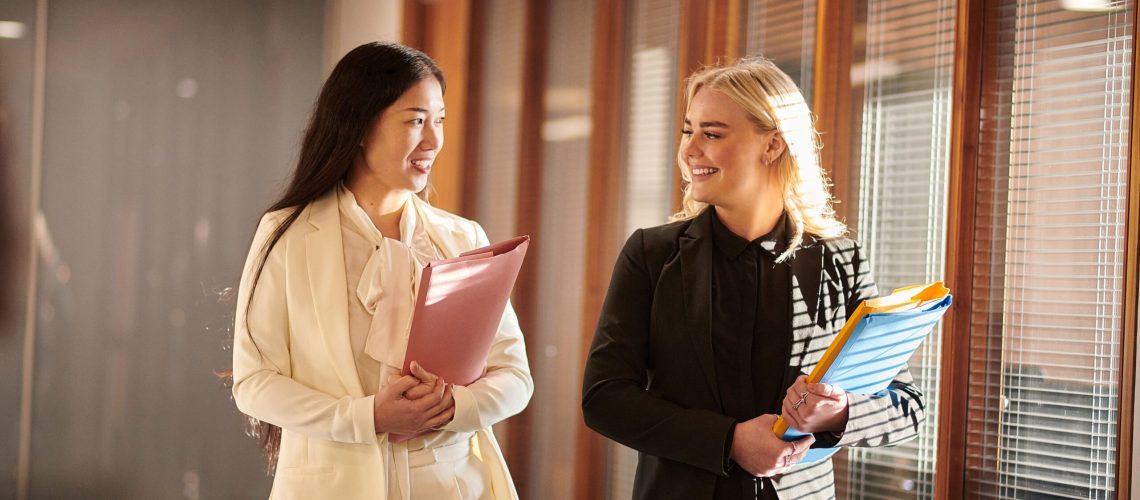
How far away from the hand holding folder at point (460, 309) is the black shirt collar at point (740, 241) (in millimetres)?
391

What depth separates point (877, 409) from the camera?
1710 mm

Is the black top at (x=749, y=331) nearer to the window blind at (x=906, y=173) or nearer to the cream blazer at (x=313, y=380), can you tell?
the cream blazer at (x=313, y=380)

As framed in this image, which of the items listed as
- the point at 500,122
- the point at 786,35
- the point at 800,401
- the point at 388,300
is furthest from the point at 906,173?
the point at 500,122

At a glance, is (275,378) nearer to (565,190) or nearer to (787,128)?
(787,128)

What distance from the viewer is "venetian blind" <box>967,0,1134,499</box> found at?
2.08 meters

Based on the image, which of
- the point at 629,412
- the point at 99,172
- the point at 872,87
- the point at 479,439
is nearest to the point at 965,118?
the point at 872,87

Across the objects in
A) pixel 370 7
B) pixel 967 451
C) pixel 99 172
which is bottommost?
pixel 967 451

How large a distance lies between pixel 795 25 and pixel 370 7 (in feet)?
7.91

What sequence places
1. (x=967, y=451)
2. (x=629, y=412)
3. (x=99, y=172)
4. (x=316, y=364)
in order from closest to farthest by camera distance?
(x=629, y=412), (x=316, y=364), (x=967, y=451), (x=99, y=172)

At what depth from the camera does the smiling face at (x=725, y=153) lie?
1854mm

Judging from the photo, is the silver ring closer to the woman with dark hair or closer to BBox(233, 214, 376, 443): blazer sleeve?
the woman with dark hair

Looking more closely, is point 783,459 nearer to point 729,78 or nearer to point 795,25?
point 729,78

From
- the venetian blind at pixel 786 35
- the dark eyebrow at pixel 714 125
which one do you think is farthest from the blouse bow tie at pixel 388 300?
the venetian blind at pixel 786 35

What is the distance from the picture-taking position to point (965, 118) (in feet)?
7.50
